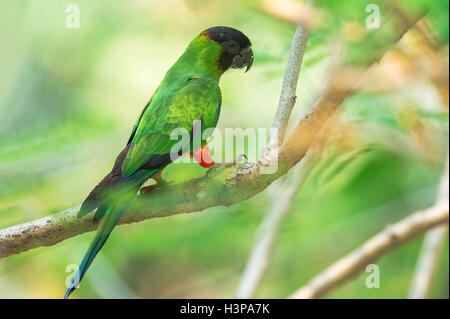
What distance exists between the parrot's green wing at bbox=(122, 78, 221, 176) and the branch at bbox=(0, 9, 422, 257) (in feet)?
0.32

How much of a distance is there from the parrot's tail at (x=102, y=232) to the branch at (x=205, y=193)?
0.05 metres

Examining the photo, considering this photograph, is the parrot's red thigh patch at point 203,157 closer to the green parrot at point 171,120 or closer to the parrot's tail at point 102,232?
the green parrot at point 171,120

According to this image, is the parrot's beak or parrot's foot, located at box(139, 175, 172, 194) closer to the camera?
parrot's foot, located at box(139, 175, 172, 194)

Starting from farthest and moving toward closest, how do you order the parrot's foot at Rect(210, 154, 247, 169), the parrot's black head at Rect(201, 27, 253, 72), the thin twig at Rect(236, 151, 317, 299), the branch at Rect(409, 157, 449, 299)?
the branch at Rect(409, 157, 449, 299) → the thin twig at Rect(236, 151, 317, 299) → the parrot's black head at Rect(201, 27, 253, 72) → the parrot's foot at Rect(210, 154, 247, 169)

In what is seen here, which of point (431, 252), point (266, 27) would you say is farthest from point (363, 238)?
point (266, 27)

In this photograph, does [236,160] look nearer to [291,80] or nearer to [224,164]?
[224,164]

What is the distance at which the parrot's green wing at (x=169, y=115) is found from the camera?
3.77 ft

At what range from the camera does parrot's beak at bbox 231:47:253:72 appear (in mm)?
1316

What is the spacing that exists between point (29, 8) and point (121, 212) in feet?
2.82

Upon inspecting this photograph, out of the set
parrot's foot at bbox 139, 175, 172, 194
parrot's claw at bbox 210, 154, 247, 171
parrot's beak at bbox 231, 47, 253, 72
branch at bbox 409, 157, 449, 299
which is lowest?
branch at bbox 409, 157, 449, 299

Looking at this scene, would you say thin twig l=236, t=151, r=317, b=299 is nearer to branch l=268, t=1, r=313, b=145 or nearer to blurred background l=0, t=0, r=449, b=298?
blurred background l=0, t=0, r=449, b=298

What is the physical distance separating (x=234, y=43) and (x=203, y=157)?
1.03ft

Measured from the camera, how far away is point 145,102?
171 cm

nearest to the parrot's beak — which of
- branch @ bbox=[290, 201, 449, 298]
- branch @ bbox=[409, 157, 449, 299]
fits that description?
branch @ bbox=[290, 201, 449, 298]
